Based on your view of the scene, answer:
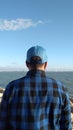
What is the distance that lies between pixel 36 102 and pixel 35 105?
3cm

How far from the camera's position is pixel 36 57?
166 inches

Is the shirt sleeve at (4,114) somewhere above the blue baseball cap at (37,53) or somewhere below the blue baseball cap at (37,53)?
below

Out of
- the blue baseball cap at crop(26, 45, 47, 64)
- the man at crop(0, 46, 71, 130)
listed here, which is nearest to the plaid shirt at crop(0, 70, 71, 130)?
the man at crop(0, 46, 71, 130)

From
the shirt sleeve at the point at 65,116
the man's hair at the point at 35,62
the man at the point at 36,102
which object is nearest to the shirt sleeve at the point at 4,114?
the man at the point at 36,102

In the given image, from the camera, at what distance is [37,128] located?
4051 mm

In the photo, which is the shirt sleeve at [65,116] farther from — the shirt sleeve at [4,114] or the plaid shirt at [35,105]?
the shirt sleeve at [4,114]

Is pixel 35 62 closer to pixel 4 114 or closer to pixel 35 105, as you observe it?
pixel 35 105

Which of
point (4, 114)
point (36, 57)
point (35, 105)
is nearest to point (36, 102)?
point (35, 105)

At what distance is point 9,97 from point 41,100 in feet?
1.15

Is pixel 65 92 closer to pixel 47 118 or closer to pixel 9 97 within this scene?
pixel 47 118

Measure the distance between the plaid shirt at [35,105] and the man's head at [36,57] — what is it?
8 cm

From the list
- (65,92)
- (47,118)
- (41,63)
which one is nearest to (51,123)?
(47,118)

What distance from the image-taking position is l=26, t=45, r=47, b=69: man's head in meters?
4.21

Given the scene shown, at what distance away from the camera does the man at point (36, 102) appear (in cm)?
408
